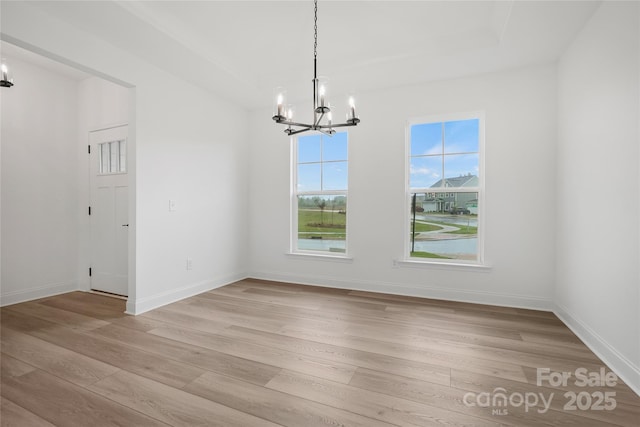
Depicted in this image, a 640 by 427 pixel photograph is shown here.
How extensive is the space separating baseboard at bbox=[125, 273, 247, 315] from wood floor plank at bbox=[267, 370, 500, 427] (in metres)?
2.00

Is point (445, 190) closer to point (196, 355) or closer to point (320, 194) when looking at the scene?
point (320, 194)

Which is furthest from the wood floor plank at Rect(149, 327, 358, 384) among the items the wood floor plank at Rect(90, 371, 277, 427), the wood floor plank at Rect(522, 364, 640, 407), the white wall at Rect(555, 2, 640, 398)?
the white wall at Rect(555, 2, 640, 398)

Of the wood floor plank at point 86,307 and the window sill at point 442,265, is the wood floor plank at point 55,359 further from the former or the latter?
the window sill at point 442,265

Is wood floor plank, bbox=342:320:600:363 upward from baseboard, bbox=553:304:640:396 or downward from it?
downward

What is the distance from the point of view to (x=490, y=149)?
11.4ft

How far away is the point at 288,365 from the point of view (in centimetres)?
215

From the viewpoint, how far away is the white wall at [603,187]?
1.96 m

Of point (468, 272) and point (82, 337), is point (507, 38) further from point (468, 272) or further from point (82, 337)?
point (82, 337)

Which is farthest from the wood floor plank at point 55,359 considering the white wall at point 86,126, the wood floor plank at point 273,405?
the white wall at point 86,126

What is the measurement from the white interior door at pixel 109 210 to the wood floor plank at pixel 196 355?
1.33 metres

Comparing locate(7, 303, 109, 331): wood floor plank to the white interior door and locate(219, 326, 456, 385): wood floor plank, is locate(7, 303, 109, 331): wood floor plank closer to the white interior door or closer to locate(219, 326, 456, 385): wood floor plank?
the white interior door

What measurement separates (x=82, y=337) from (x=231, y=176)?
2594mm

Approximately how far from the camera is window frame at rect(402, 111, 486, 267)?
354 cm

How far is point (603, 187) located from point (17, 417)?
3974 mm
